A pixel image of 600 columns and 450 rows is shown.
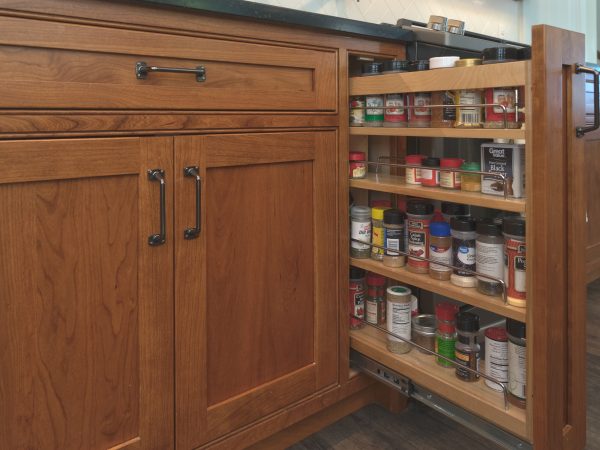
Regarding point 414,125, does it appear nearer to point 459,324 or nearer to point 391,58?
point 391,58

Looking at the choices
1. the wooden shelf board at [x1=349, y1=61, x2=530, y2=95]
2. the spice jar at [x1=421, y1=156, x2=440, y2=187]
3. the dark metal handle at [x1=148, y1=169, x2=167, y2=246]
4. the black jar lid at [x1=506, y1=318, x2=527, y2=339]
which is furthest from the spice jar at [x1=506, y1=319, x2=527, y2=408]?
the dark metal handle at [x1=148, y1=169, x2=167, y2=246]

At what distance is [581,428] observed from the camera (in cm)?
107

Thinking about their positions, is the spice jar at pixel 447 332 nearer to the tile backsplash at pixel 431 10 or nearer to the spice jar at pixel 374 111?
the spice jar at pixel 374 111

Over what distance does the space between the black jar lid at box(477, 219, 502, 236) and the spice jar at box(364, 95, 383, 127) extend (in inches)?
15.0

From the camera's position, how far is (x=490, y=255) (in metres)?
1.05

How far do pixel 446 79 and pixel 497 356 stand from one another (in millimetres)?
606

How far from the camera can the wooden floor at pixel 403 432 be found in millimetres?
1331

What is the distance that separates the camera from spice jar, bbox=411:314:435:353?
1262 mm

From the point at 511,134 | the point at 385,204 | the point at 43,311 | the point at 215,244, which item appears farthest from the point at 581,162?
the point at 43,311

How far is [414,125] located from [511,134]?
292mm

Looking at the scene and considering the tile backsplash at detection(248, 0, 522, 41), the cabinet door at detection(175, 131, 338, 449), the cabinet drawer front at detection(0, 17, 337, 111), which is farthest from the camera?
the tile backsplash at detection(248, 0, 522, 41)

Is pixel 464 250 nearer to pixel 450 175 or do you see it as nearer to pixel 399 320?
pixel 450 175

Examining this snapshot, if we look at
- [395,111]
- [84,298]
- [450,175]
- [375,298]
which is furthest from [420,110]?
[84,298]

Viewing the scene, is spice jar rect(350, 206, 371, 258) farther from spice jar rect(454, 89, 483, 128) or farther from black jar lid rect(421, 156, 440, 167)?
spice jar rect(454, 89, 483, 128)
